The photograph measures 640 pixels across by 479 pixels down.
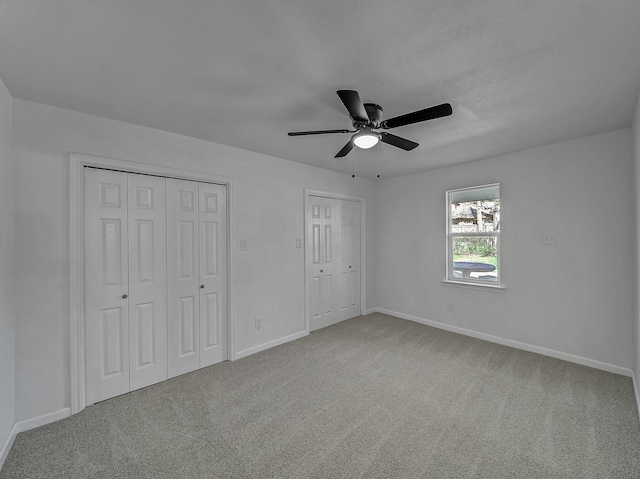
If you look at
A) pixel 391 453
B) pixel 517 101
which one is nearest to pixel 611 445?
pixel 391 453

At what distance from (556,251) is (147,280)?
4365mm

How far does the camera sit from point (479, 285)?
389 cm

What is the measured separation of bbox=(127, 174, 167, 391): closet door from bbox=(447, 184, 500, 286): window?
3.77 meters

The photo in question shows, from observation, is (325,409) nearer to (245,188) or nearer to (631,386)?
(245,188)

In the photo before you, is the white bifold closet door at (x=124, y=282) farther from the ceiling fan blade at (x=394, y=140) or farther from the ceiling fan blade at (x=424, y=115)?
the ceiling fan blade at (x=424, y=115)

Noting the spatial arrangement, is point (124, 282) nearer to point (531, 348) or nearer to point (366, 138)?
point (366, 138)

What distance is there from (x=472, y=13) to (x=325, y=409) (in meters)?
2.73

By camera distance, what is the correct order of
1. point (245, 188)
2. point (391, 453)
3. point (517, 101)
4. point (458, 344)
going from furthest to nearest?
point (458, 344), point (245, 188), point (517, 101), point (391, 453)

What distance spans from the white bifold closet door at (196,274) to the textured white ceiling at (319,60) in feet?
2.50

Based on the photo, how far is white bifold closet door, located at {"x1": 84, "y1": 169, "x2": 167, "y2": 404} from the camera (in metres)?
2.43

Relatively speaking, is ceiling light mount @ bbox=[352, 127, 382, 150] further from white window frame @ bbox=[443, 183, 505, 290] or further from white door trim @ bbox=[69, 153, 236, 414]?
white window frame @ bbox=[443, 183, 505, 290]

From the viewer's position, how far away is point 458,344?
3688mm

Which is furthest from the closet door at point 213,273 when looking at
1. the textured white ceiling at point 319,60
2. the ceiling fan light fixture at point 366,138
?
the ceiling fan light fixture at point 366,138

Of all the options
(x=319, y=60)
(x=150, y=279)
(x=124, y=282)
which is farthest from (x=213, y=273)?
(x=319, y=60)
